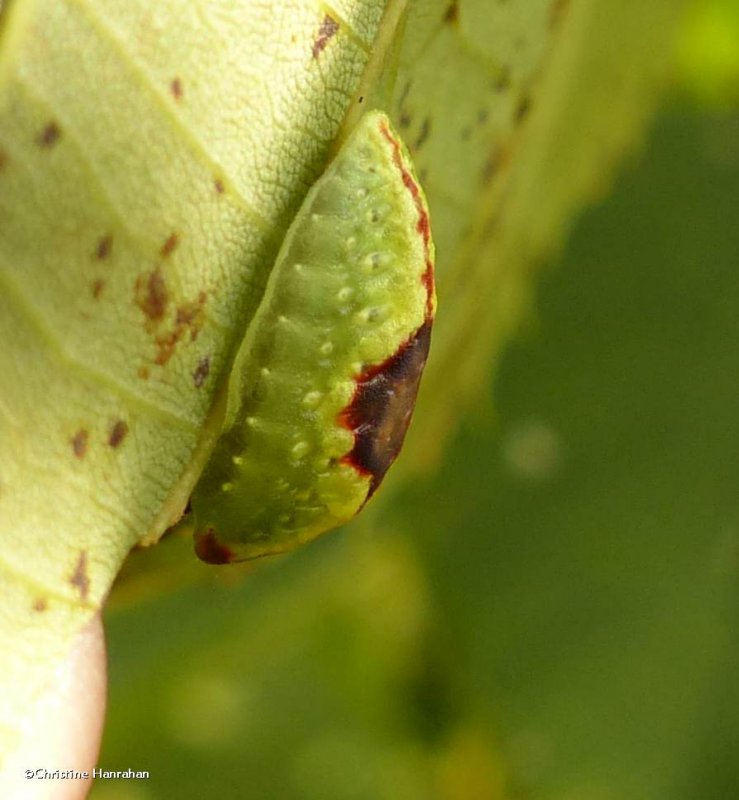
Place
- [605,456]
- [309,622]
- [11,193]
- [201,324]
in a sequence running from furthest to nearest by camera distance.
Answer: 1. [309,622]
2. [605,456]
3. [201,324]
4. [11,193]

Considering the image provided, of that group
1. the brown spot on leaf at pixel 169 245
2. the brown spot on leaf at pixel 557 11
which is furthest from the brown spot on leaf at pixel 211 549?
the brown spot on leaf at pixel 557 11

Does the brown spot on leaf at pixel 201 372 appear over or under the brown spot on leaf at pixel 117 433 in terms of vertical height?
over

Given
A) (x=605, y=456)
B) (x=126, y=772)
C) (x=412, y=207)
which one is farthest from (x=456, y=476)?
(x=412, y=207)

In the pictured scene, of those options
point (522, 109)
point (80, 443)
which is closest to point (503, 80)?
point (522, 109)

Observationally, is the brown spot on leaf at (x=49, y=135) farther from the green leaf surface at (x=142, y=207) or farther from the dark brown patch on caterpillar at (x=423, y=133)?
the dark brown patch on caterpillar at (x=423, y=133)

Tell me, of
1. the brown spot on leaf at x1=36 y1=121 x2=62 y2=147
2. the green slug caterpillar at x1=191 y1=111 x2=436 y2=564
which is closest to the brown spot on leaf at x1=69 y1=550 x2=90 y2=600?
the green slug caterpillar at x1=191 y1=111 x2=436 y2=564

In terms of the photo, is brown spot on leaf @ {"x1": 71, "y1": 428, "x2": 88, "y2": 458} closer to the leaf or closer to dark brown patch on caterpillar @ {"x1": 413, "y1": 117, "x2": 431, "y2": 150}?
the leaf

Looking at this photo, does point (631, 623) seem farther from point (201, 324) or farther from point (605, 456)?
point (201, 324)
